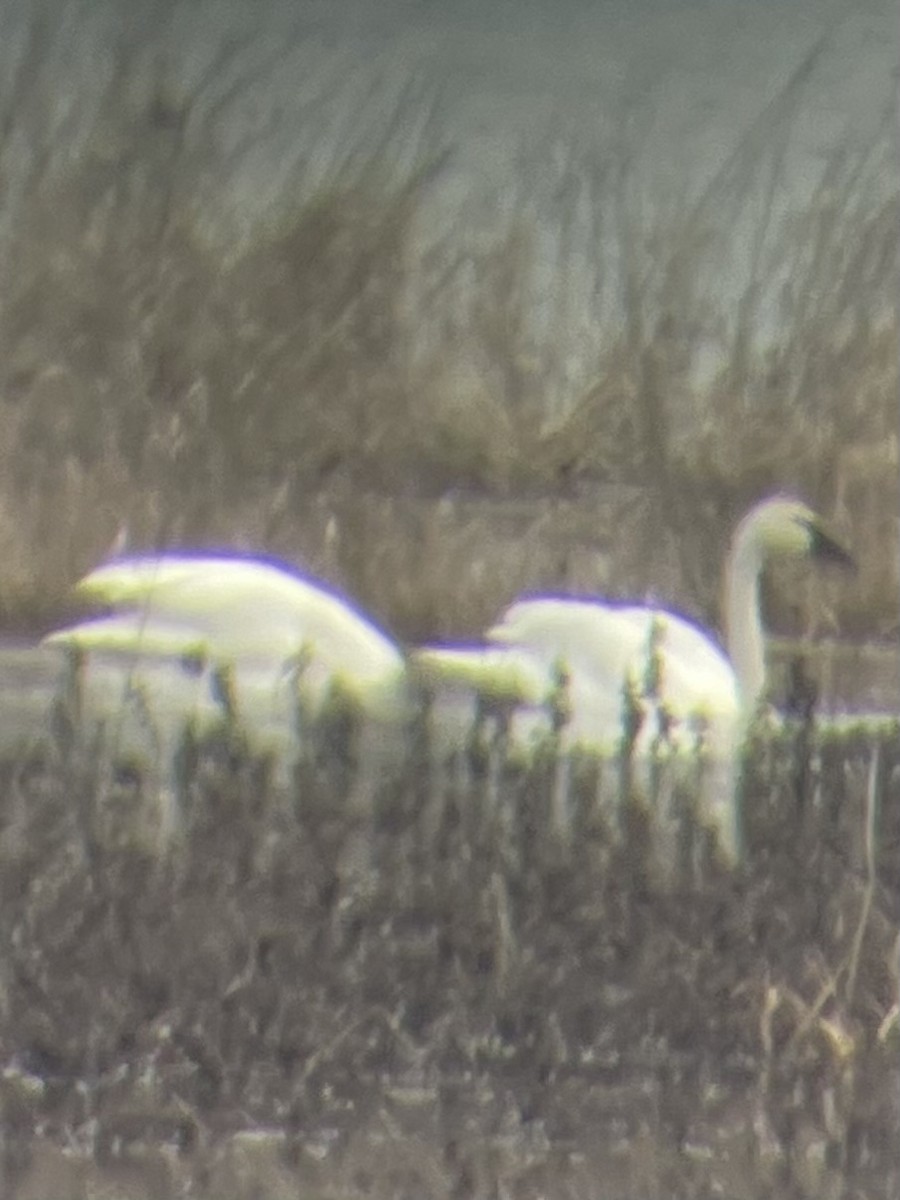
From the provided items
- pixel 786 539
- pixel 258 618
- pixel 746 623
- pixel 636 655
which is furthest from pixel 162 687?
pixel 786 539

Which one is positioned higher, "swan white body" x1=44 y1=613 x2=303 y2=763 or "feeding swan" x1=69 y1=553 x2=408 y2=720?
"feeding swan" x1=69 y1=553 x2=408 y2=720

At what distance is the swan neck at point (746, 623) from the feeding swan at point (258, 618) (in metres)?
0.77

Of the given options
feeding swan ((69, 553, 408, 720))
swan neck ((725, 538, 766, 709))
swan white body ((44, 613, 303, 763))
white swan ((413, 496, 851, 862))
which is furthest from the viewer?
swan neck ((725, 538, 766, 709))

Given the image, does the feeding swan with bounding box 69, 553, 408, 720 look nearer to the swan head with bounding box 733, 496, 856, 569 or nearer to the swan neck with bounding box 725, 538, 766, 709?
the swan neck with bounding box 725, 538, 766, 709

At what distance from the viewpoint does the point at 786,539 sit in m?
6.04

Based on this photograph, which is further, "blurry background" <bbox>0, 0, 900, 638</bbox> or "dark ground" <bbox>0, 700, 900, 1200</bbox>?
"blurry background" <bbox>0, 0, 900, 638</bbox>

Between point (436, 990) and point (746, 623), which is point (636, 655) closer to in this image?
point (746, 623)

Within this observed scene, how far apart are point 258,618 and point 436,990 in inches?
82.1

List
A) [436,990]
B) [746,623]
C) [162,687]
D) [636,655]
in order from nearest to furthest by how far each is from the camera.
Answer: [436,990] → [162,687] → [636,655] → [746,623]

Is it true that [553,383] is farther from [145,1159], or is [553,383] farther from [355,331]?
[145,1159]

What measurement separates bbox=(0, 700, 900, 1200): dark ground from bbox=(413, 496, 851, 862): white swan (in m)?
0.84

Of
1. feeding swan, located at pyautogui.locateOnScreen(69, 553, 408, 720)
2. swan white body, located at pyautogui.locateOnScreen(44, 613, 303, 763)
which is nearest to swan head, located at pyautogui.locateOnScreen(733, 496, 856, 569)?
feeding swan, located at pyautogui.locateOnScreen(69, 553, 408, 720)

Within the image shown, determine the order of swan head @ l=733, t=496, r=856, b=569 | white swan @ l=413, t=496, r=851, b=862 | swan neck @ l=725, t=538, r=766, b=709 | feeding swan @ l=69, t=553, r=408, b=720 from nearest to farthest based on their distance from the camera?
white swan @ l=413, t=496, r=851, b=862, feeding swan @ l=69, t=553, r=408, b=720, swan neck @ l=725, t=538, r=766, b=709, swan head @ l=733, t=496, r=856, b=569

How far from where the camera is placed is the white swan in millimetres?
4918
